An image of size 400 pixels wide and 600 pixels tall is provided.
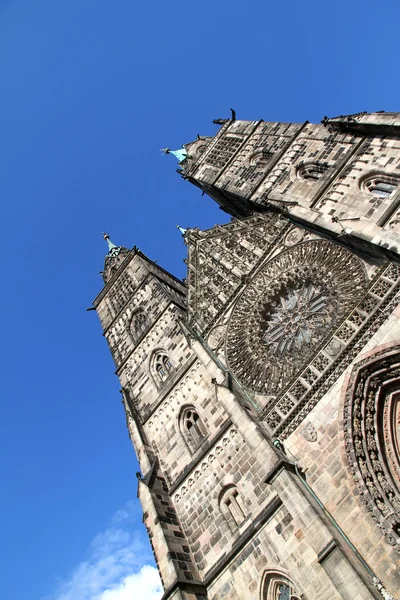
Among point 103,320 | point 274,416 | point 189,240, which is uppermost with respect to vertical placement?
point 103,320

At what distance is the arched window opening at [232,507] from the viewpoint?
12.3 metres

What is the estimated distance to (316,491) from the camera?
418 inches

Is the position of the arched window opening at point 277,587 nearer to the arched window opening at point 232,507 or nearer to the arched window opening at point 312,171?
the arched window opening at point 232,507

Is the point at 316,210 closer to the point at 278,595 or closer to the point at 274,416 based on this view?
the point at 274,416

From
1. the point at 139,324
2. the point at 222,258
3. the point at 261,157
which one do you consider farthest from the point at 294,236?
the point at 139,324

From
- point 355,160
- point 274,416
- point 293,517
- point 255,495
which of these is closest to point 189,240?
point 355,160

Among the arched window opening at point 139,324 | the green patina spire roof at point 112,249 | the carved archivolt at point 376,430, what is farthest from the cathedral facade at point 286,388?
the green patina spire roof at point 112,249

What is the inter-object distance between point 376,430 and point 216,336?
6.66m

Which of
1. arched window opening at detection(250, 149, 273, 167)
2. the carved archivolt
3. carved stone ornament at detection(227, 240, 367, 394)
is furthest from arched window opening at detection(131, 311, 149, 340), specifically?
A: the carved archivolt

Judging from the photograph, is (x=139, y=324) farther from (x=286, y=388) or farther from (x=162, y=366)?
(x=286, y=388)

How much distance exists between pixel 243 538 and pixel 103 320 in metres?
15.8

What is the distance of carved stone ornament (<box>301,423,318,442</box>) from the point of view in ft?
37.1

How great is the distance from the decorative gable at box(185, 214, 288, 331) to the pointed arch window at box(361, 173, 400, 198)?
317 cm

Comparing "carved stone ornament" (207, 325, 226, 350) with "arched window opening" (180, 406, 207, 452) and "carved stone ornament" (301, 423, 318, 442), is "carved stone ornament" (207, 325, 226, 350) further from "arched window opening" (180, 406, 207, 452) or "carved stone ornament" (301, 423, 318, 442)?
"carved stone ornament" (301, 423, 318, 442)
